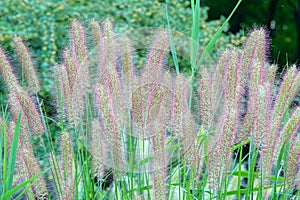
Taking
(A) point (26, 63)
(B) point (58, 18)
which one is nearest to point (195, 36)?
(A) point (26, 63)

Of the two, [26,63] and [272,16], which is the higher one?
[26,63]

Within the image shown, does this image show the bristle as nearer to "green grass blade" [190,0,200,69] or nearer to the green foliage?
"green grass blade" [190,0,200,69]

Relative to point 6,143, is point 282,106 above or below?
above

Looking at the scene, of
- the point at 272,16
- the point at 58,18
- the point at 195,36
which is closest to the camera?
the point at 195,36

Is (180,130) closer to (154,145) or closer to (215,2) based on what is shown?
(154,145)

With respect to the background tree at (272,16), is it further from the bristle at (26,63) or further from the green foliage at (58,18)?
the bristle at (26,63)

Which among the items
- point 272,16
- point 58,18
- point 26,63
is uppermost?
point 26,63

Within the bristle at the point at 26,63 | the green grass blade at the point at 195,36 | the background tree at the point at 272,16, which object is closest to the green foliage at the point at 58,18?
the bristle at the point at 26,63

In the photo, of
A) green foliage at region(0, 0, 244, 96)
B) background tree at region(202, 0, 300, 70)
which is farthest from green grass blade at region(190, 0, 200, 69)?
background tree at region(202, 0, 300, 70)

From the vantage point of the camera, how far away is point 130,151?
1600 millimetres

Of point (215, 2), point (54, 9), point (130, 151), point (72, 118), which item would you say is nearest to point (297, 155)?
point (130, 151)

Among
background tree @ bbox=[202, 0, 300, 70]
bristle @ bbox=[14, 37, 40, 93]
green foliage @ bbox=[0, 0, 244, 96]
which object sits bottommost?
background tree @ bbox=[202, 0, 300, 70]

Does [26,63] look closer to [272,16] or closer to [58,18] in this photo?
[58,18]

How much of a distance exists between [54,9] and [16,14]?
0.26 m
